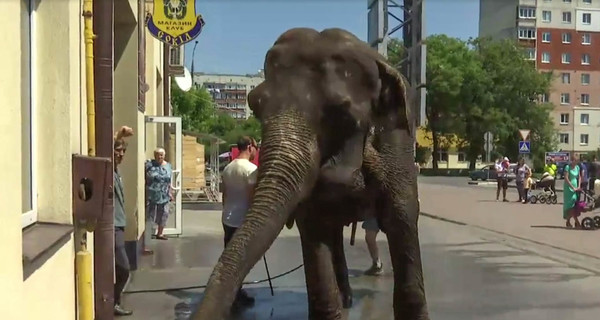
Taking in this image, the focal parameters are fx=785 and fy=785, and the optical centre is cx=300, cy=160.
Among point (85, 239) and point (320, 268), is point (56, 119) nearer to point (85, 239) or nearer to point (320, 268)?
point (85, 239)

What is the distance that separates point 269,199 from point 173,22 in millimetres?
8635

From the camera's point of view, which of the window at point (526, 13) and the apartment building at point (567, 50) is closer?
the apartment building at point (567, 50)

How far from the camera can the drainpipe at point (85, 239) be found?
19.5 feet

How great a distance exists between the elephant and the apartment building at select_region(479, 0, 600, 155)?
9260cm

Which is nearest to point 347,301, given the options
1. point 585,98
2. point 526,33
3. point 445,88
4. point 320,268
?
point 320,268

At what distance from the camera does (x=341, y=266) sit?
298 inches

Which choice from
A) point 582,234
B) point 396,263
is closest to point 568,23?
point 582,234

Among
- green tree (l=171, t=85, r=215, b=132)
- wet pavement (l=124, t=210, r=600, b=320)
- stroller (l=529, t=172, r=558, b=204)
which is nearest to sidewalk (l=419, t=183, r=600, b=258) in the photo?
stroller (l=529, t=172, r=558, b=204)

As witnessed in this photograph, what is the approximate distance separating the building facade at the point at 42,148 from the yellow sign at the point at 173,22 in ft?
20.6

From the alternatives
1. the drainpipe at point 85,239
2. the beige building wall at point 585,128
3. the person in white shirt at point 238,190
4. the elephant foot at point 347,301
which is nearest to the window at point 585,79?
the beige building wall at point 585,128

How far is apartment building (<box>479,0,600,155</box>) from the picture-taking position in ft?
313

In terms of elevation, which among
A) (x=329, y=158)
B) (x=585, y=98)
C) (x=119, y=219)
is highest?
(x=585, y=98)

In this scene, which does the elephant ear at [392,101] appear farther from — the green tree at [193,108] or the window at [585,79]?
the window at [585,79]

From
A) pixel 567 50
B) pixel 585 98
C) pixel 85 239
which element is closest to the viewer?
pixel 85 239
